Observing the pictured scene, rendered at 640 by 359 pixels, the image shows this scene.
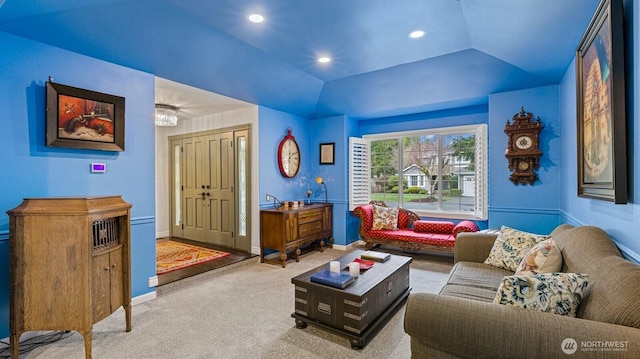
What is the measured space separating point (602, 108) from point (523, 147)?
1987mm

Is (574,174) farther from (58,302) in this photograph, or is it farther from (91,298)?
(58,302)

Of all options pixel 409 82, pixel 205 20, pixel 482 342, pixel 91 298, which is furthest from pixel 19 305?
pixel 409 82

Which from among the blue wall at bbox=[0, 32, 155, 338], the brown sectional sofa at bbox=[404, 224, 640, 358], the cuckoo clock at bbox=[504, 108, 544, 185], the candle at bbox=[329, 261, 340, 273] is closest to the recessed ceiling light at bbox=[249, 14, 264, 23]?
the blue wall at bbox=[0, 32, 155, 338]

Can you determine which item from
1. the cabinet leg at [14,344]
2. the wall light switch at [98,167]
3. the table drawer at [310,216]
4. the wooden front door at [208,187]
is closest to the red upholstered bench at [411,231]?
the table drawer at [310,216]

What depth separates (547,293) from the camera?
1.36 m

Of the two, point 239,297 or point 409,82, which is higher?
point 409,82

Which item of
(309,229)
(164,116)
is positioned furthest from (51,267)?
(309,229)

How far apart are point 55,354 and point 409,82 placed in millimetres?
4608

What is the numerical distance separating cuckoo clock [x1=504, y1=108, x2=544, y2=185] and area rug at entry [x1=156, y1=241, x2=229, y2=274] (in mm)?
4349

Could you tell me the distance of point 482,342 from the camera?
125 centimetres

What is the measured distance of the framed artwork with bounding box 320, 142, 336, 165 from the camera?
5.33m

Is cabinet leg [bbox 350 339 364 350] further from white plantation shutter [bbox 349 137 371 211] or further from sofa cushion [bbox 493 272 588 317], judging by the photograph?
white plantation shutter [bbox 349 137 371 211]

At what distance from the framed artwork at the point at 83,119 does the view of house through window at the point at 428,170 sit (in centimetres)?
407

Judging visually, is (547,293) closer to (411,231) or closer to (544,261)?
(544,261)
